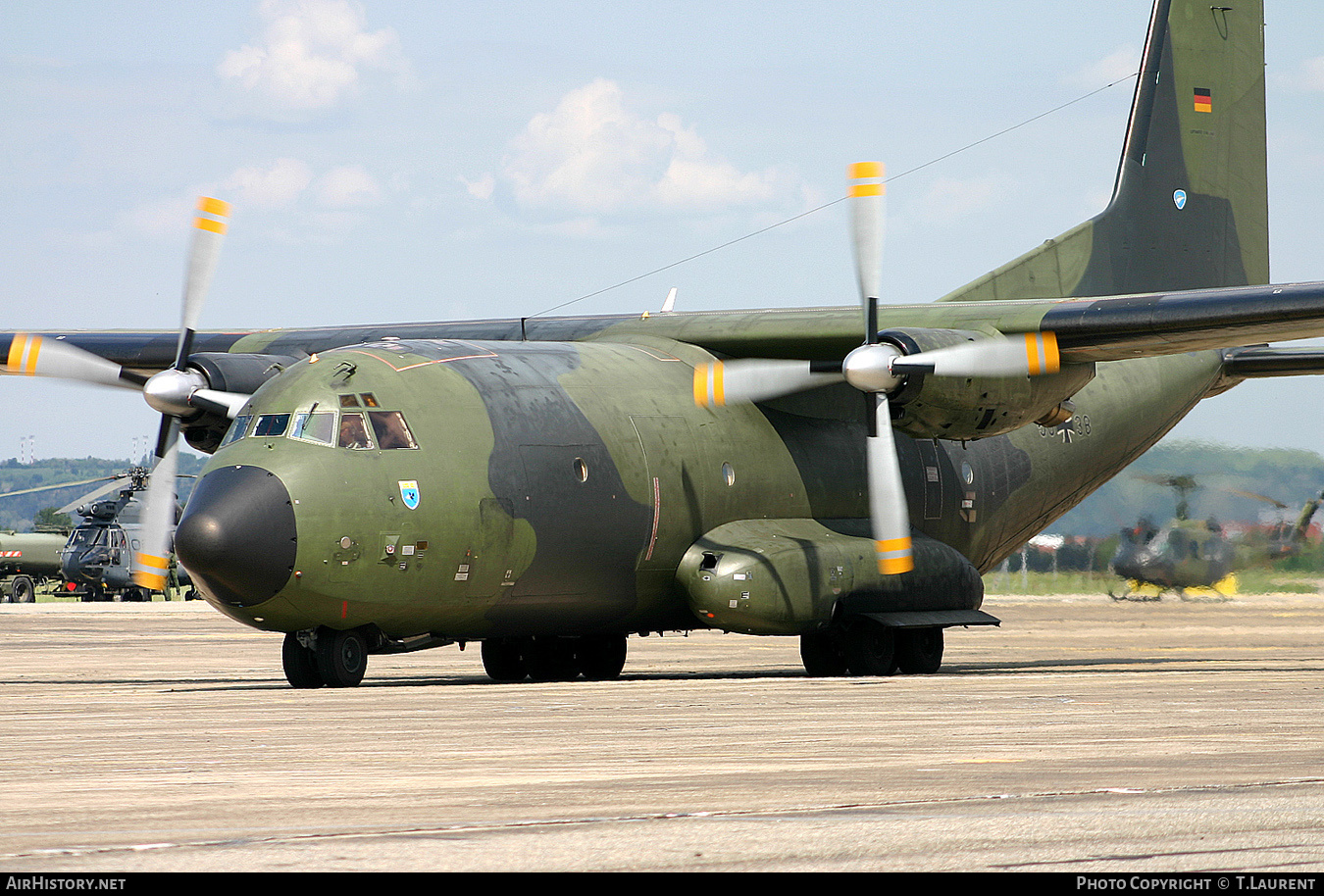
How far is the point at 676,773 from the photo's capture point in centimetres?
981

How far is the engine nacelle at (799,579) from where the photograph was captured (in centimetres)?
1962

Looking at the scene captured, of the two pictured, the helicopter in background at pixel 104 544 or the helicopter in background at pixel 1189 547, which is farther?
the helicopter in background at pixel 104 544

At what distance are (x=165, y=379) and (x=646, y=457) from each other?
5684 millimetres

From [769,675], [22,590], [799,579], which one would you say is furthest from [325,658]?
[22,590]

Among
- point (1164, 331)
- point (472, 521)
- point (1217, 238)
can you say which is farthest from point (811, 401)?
point (1217, 238)

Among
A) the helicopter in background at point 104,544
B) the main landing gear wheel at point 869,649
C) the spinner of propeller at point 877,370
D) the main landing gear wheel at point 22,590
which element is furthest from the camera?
the main landing gear wheel at point 22,590

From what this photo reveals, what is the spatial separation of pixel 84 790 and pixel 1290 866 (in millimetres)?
5912

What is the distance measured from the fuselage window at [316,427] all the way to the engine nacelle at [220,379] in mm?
3531

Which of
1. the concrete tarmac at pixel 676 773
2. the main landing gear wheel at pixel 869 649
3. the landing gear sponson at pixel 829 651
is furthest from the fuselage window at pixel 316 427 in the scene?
the main landing gear wheel at pixel 869 649

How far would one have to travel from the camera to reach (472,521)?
58.4 ft

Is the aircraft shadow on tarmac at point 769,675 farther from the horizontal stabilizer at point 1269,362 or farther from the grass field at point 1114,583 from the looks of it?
the grass field at point 1114,583

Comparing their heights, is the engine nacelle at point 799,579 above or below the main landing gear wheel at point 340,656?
above


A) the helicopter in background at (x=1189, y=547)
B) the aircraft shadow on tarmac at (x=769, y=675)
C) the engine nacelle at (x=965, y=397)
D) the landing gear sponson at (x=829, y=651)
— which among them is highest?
the engine nacelle at (x=965, y=397)

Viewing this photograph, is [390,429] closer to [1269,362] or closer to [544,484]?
[544,484]
